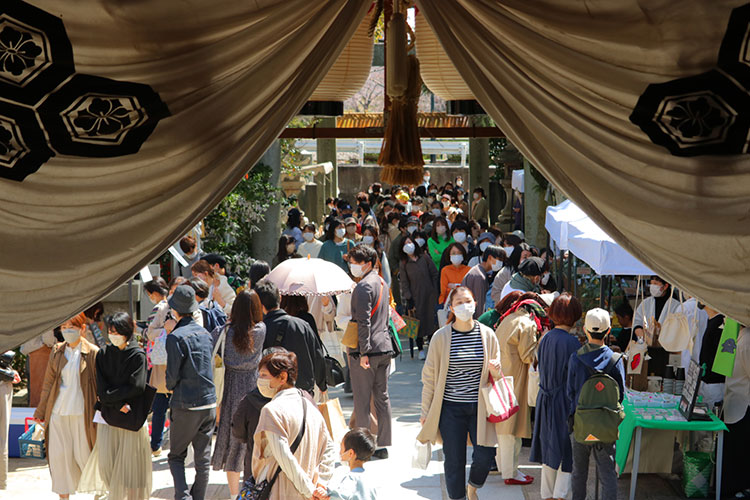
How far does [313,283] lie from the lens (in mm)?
8719

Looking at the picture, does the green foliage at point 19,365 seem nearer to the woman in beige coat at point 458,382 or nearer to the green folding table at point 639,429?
the woman in beige coat at point 458,382

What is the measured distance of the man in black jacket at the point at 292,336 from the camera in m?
7.64

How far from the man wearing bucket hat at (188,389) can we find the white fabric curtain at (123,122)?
4278 mm

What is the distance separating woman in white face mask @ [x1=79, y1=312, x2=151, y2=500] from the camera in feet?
23.6

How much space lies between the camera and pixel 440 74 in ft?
15.5

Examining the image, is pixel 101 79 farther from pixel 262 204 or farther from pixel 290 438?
pixel 262 204

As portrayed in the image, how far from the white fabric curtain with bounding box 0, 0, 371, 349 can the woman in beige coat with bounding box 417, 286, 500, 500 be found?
165 inches

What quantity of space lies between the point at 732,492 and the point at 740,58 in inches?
237

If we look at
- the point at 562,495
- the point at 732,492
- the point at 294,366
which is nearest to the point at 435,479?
the point at 562,495

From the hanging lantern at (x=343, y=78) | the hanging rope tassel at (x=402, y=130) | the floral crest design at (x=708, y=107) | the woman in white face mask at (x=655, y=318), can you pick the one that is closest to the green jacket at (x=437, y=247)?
the woman in white face mask at (x=655, y=318)

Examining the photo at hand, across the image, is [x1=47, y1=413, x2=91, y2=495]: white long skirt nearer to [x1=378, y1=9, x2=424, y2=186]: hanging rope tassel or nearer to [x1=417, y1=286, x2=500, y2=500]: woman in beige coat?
[x1=417, y1=286, x2=500, y2=500]: woman in beige coat

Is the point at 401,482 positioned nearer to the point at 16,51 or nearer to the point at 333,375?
the point at 333,375

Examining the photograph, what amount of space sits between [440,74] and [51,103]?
231cm

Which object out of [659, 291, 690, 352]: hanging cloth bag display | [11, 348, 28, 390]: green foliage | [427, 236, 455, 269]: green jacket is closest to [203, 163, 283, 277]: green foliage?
[427, 236, 455, 269]: green jacket
